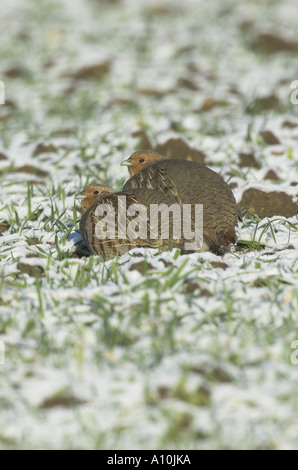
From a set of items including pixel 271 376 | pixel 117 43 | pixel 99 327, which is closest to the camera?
pixel 271 376

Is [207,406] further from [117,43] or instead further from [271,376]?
[117,43]

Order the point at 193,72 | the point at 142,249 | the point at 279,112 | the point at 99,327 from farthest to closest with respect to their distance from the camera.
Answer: the point at 193,72 → the point at 279,112 → the point at 142,249 → the point at 99,327

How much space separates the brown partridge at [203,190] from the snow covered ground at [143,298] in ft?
0.68

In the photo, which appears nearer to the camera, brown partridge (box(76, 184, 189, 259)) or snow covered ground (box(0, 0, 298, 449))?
snow covered ground (box(0, 0, 298, 449))

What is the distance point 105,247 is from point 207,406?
5.28 feet

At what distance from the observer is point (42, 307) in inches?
122

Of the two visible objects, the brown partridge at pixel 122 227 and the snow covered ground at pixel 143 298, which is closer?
the snow covered ground at pixel 143 298

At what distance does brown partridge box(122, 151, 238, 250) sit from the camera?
4.03 metres

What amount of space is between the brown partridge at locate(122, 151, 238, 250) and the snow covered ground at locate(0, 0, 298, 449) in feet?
0.68

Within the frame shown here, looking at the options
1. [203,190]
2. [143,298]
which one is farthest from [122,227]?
[143,298]

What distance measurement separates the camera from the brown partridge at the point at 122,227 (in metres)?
3.95

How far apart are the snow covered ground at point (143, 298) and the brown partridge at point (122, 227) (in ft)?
0.45

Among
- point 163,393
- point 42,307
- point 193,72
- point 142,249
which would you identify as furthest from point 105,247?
point 193,72

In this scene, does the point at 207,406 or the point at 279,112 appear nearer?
the point at 207,406
